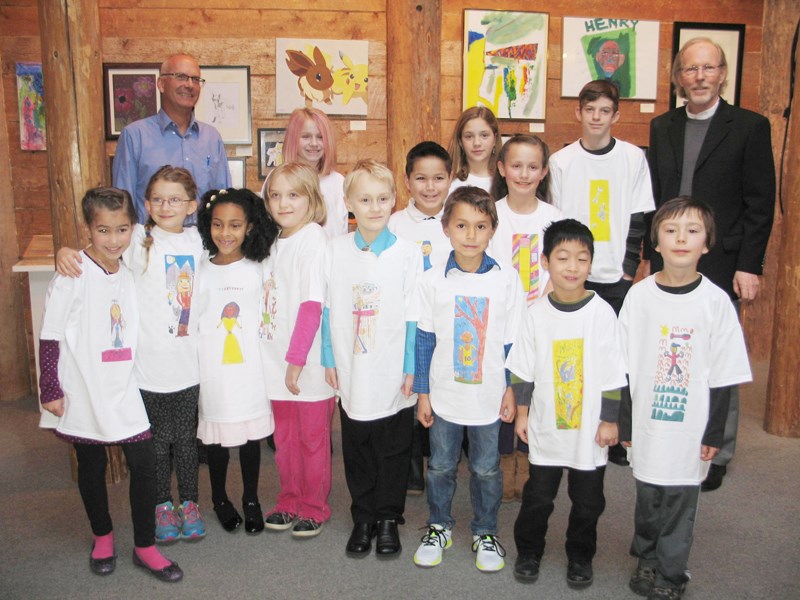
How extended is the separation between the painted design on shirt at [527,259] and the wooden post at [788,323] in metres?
1.80

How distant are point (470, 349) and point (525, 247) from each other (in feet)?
1.69

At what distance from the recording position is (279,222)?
94.6 inches

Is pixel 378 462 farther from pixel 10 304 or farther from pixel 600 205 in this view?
pixel 10 304

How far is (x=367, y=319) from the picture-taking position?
227cm

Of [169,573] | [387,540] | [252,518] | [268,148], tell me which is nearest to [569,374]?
[387,540]

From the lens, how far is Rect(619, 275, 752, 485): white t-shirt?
199cm

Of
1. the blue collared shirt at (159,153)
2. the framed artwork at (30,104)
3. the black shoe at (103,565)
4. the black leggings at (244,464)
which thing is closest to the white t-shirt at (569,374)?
Result: the black leggings at (244,464)

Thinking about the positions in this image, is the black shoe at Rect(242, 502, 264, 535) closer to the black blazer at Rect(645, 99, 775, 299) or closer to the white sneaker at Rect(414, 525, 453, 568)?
the white sneaker at Rect(414, 525, 453, 568)

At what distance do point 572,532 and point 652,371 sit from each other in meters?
0.57

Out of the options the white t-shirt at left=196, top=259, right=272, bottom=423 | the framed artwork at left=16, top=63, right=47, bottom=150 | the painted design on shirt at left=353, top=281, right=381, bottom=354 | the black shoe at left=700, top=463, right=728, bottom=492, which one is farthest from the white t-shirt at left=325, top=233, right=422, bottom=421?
the framed artwork at left=16, top=63, right=47, bottom=150

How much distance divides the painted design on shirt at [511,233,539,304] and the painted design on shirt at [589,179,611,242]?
1.26 ft

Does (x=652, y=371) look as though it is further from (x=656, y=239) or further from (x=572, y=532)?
(x=572, y=532)

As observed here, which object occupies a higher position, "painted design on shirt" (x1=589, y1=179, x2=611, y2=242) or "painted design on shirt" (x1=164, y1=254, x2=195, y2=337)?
"painted design on shirt" (x1=589, y1=179, x2=611, y2=242)

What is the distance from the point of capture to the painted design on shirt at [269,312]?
2398mm
